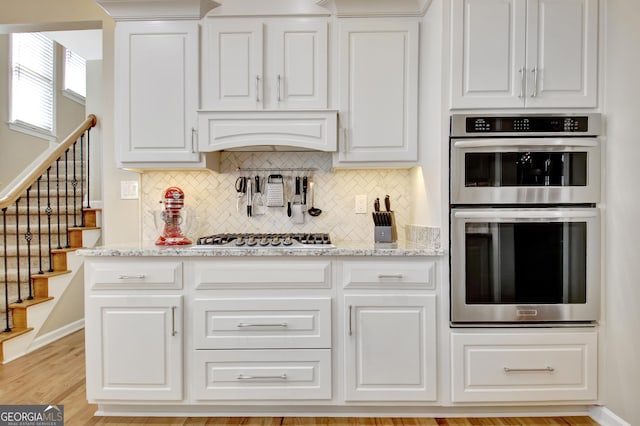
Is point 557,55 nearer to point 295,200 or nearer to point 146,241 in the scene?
point 295,200

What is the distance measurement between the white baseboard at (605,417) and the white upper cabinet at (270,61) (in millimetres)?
2221

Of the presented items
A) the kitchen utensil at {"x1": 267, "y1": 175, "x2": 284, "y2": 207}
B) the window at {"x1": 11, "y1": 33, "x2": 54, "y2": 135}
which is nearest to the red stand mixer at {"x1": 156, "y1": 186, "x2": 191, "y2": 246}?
the kitchen utensil at {"x1": 267, "y1": 175, "x2": 284, "y2": 207}

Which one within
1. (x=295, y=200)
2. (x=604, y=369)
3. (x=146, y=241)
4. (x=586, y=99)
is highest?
(x=586, y=99)

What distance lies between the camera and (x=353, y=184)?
256 centimetres

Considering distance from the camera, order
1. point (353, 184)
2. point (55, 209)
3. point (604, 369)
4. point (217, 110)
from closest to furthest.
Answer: point (604, 369) < point (217, 110) < point (353, 184) < point (55, 209)

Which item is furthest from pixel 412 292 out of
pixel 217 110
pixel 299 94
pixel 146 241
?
pixel 146 241

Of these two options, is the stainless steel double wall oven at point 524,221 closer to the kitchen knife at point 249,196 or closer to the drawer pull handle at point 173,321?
the kitchen knife at point 249,196

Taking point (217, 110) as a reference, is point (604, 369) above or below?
below

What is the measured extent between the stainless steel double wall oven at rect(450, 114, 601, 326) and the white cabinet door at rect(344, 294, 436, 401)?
0.20 metres

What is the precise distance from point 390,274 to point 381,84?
110 centimetres

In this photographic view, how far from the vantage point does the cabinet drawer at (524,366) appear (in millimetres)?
1919

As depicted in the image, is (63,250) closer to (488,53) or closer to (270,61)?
(270,61)

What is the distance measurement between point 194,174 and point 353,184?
109 cm

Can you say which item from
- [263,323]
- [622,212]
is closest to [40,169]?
[263,323]
